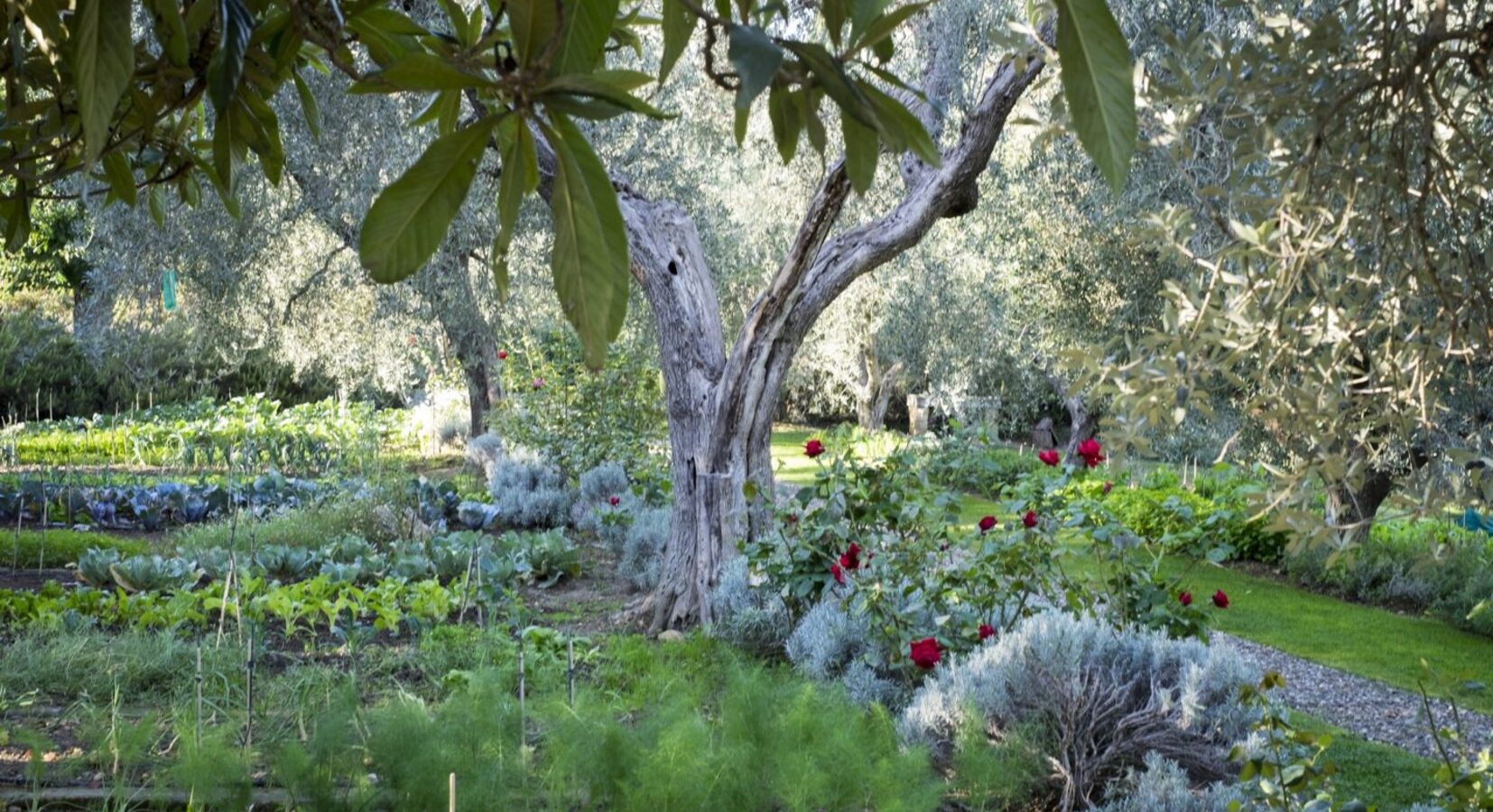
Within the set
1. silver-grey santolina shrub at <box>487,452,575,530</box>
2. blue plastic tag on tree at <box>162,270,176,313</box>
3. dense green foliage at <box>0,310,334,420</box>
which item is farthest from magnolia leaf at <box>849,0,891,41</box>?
dense green foliage at <box>0,310,334,420</box>

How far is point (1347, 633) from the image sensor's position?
809cm

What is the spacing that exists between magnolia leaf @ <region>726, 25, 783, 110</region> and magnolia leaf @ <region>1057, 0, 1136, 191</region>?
0.14 metres

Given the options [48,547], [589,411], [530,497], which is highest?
[589,411]

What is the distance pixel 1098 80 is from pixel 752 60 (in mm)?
173

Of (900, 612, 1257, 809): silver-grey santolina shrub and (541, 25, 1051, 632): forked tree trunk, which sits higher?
(541, 25, 1051, 632): forked tree trunk

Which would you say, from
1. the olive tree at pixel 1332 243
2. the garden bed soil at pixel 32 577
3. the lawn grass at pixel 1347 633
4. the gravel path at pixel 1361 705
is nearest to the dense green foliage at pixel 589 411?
the lawn grass at pixel 1347 633

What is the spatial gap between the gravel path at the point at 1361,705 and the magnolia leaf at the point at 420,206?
550 cm

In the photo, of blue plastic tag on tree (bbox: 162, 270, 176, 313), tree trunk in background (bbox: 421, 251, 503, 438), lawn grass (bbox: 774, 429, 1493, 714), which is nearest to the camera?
lawn grass (bbox: 774, 429, 1493, 714)

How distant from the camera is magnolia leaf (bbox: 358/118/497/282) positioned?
0.66 meters

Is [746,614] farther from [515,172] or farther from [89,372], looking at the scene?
[89,372]

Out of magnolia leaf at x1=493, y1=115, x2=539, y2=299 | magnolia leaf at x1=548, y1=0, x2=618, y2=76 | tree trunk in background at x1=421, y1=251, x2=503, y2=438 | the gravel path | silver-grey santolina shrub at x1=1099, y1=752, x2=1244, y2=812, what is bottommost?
the gravel path

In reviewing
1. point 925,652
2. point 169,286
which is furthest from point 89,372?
point 925,652

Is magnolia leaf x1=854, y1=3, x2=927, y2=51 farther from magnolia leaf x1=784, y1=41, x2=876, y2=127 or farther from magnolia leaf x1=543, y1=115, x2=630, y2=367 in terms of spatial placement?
magnolia leaf x1=543, y1=115, x2=630, y2=367

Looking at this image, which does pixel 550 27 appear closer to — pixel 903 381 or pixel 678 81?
pixel 678 81
